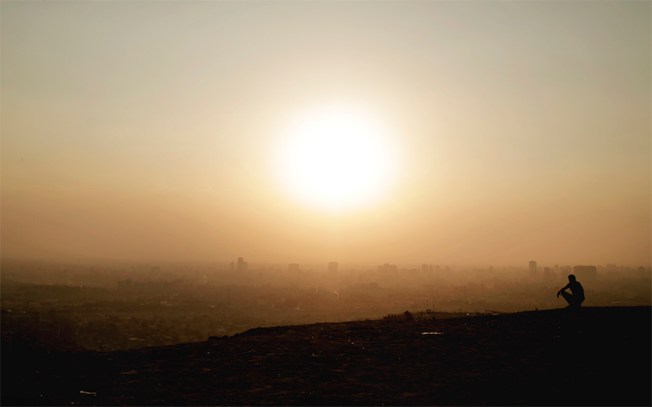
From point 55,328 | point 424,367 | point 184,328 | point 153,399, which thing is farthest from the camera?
point 184,328

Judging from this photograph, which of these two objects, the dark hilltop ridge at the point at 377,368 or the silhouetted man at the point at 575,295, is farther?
the silhouetted man at the point at 575,295

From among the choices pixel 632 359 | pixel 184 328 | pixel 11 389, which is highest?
pixel 632 359

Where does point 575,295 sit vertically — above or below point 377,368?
above

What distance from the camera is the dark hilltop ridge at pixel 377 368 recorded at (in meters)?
10.2

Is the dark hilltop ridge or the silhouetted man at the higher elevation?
the silhouetted man

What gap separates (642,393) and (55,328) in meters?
84.0

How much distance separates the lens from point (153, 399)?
408 inches

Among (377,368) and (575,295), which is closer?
(377,368)

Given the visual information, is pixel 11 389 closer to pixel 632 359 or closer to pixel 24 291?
pixel 632 359

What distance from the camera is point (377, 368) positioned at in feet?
40.8

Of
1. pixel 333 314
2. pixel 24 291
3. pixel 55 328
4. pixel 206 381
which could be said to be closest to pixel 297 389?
pixel 206 381

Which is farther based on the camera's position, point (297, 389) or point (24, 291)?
point (24, 291)

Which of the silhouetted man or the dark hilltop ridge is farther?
the silhouetted man

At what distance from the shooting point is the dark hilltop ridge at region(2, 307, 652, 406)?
33.6 feet
